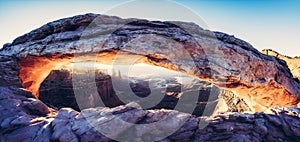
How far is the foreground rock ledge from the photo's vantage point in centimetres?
611

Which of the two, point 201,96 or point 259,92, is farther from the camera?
point 201,96

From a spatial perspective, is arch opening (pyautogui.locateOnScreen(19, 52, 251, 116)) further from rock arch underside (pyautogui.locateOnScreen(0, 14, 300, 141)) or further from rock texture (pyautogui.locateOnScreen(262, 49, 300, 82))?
rock texture (pyautogui.locateOnScreen(262, 49, 300, 82))

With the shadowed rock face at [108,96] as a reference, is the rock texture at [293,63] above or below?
above

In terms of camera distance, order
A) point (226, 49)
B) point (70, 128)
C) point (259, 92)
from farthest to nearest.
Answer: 1. point (259, 92)
2. point (226, 49)
3. point (70, 128)

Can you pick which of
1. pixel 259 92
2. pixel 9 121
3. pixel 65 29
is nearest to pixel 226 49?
pixel 259 92

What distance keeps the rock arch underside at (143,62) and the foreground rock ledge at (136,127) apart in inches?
1.2

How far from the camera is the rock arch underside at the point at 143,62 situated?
21.2ft

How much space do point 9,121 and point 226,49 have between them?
9.05m

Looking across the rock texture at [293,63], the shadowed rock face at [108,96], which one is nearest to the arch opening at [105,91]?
the shadowed rock face at [108,96]

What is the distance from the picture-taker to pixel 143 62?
899 cm

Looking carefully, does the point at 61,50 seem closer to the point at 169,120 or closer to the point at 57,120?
the point at 57,120

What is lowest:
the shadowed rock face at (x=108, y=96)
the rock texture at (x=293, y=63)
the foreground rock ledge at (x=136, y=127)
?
the shadowed rock face at (x=108, y=96)

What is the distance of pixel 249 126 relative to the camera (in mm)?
6906

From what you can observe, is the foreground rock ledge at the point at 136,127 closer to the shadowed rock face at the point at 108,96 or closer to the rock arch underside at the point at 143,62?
the rock arch underside at the point at 143,62
